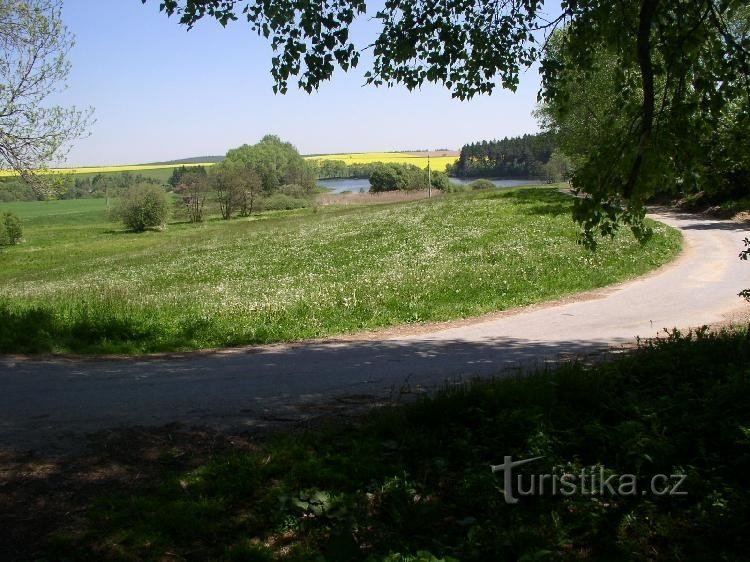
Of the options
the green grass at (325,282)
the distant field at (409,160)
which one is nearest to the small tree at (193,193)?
the green grass at (325,282)

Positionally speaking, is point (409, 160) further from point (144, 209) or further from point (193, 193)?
point (144, 209)

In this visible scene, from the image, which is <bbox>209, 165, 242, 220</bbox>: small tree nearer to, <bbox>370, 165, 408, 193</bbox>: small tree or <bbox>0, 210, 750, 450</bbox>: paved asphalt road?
<bbox>370, 165, 408, 193</bbox>: small tree

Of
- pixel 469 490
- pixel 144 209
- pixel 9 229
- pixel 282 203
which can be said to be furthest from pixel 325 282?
pixel 282 203

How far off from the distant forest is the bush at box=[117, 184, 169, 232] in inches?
2444

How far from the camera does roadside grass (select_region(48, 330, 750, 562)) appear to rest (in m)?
4.21

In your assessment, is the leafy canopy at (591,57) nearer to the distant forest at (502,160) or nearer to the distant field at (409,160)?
the distant forest at (502,160)

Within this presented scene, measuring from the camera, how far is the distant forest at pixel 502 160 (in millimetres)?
110875

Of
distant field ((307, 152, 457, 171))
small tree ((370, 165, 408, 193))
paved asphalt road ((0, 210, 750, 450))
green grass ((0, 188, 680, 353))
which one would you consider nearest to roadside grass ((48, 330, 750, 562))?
paved asphalt road ((0, 210, 750, 450))

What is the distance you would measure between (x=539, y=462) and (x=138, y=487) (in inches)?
133

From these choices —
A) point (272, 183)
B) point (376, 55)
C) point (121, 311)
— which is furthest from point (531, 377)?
point (272, 183)

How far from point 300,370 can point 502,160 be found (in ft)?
385

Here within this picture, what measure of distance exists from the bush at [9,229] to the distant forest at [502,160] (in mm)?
78010

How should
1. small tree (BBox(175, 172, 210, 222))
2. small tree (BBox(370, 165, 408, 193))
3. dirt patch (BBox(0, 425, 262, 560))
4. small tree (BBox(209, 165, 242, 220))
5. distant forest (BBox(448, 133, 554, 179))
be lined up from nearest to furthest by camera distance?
dirt patch (BBox(0, 425, 262, 560))
small tree (BBox(209, 165, 242, 220))
small tree (BBox(175, 172, 210, 222))
small tree (BBox(370, 165, 408, 193))
distant forest (BBox(448, 133, 554, 179))

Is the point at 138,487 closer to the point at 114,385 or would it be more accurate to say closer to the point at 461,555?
the point at 461,555
